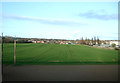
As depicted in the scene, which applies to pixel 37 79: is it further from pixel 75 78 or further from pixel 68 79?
pixel 75 78

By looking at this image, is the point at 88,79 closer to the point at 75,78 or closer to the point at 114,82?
the point at 75,78

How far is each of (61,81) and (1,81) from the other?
1999mm

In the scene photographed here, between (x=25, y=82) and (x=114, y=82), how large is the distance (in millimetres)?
2994

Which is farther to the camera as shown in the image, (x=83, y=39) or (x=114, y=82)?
(x=83, y=39)

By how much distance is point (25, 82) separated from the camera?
3.83 m

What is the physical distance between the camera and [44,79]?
162 inches

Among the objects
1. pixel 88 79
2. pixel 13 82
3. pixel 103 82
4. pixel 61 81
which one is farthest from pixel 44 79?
pixel 103 82

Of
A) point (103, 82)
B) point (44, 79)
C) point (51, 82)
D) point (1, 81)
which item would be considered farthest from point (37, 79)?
point (103, 82)

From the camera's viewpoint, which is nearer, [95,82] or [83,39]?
[95,82]

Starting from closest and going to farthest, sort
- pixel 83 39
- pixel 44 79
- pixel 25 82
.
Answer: pixel 25 82
pixel 44 79
pixel 83 39

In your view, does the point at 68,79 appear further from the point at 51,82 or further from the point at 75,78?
the point at 51,82

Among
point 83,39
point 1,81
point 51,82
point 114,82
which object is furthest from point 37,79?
point 83,39

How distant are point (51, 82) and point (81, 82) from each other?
3.27 feet

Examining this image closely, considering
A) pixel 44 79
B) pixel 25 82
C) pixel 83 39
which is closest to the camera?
pixel 25 82
